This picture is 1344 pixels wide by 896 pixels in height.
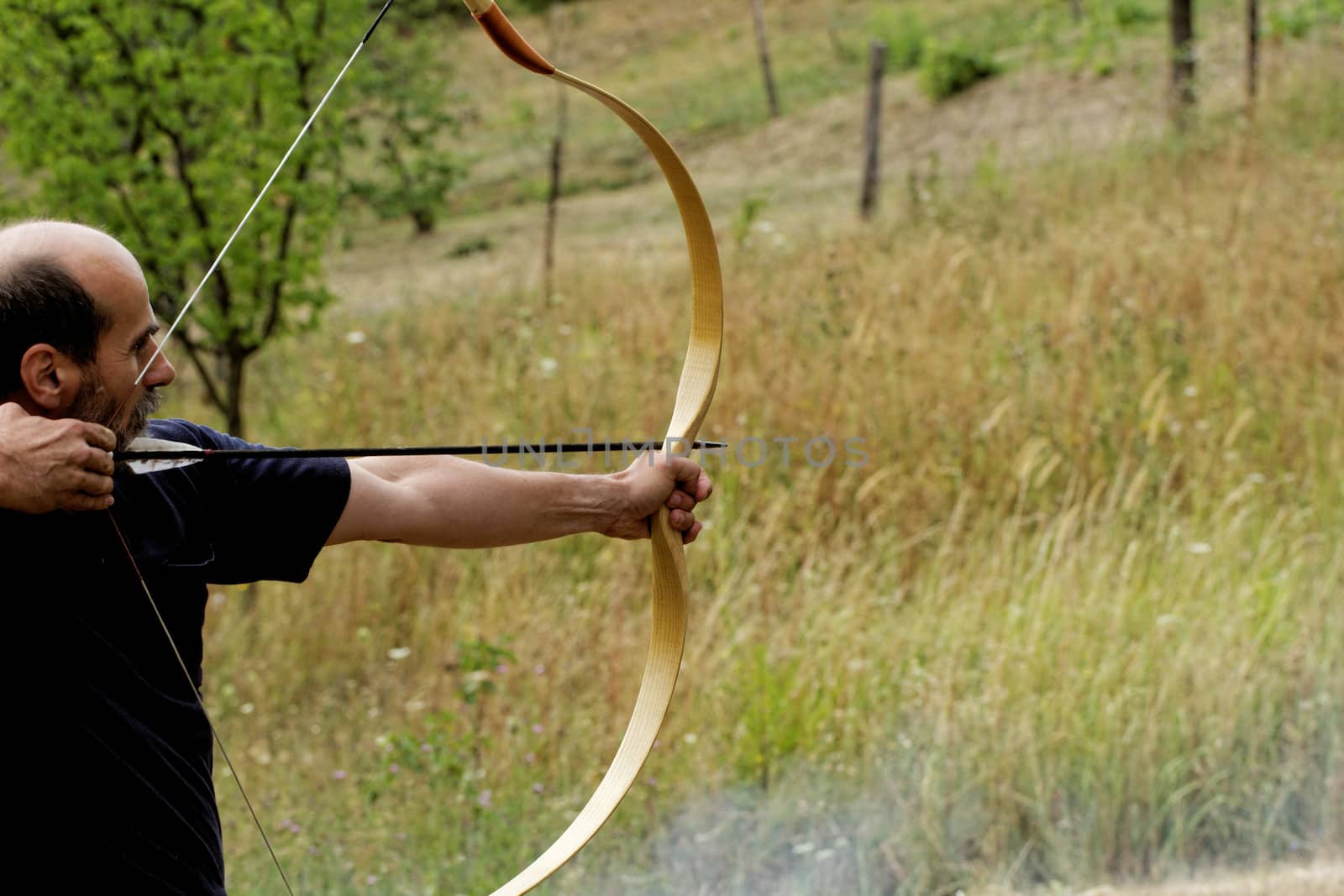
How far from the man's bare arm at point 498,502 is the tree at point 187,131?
9.69 feet

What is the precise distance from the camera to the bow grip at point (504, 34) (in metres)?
1.89

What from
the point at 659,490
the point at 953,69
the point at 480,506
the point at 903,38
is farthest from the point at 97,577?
the point at 903,38

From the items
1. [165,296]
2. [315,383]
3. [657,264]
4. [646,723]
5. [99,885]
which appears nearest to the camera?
[99,885]

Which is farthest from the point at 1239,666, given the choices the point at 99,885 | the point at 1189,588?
the point at 99,885

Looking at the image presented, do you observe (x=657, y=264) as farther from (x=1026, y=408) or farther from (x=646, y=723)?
(x=646, y=723)

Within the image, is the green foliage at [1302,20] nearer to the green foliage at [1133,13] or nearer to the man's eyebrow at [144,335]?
the green foliage at [1133,13]

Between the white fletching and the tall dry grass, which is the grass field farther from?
the white fletching

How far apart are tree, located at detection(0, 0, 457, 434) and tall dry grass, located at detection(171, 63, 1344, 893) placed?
1.05 metres

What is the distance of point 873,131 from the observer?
9.73 m

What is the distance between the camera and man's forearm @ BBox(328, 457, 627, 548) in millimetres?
1905

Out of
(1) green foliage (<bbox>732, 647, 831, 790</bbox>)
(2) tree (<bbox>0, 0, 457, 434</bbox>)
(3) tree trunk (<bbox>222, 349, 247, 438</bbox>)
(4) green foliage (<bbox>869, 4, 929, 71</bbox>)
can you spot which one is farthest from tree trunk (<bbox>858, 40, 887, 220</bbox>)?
(4) green foliage (<bbox>869, 4, 929, 71</bbox>)

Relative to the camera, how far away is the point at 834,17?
2664 cm

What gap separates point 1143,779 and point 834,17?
25.1 m

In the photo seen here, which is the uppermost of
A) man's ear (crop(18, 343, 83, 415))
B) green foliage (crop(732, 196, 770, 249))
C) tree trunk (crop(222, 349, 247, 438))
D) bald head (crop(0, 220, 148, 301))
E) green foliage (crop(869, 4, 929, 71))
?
bald head (crop(0, 220, 148, 301))
